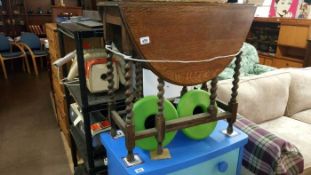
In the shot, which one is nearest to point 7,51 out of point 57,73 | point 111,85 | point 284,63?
point 57,73

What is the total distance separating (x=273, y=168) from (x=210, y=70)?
710 mm

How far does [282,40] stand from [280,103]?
83.8 inches

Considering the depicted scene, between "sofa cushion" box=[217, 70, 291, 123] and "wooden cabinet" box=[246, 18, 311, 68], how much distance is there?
1.69 meters

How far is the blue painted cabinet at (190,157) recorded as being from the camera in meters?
0.94

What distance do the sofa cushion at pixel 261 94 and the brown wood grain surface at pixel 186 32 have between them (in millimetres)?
918

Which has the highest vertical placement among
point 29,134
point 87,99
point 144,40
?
point 144,40

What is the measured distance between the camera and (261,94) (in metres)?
2.01

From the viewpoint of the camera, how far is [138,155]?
1.00 m

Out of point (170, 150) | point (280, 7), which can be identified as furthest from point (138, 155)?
point (280, 7)

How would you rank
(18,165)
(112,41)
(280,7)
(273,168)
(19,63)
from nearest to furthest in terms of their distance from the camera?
(112,41) → (273,168) → (18,165) → (280,7) → (19,63)

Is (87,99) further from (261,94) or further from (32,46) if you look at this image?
(32,46)

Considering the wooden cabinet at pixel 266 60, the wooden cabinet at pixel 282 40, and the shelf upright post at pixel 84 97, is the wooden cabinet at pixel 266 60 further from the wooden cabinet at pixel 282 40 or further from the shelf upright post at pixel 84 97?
the shelf upright post at pixel 84 97

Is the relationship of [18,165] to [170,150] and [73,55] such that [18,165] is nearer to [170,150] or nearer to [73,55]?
[73,55]

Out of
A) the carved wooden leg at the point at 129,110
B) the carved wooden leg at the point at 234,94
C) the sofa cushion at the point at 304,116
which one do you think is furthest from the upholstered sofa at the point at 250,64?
the carved wooden leg at the point at 129,110
